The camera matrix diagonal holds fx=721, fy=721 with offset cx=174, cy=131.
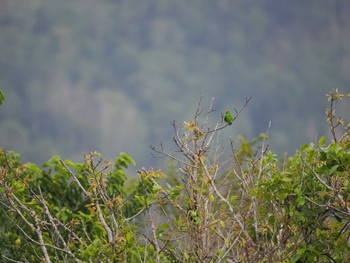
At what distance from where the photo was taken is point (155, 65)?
156m

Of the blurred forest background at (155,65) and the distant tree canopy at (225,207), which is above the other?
the blurred forest background at (155,65)

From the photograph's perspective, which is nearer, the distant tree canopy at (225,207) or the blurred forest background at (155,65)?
the distant tree canopy at (225,207)

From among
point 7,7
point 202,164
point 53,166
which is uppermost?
point 7,7

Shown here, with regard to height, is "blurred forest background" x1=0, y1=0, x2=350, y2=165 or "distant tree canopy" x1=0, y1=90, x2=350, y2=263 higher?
"blurred forest background" x1=0, y1=0, x2=350, y2=165

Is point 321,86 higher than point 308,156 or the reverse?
higher

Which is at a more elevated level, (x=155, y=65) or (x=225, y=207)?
(x=155, y=65)

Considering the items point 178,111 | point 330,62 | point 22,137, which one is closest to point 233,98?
point 178,111

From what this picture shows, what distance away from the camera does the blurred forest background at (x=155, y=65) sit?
12138 cm

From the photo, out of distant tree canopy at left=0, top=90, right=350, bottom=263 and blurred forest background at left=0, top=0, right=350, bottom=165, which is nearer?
distant tree canopy at left=0, top=90, right=350, bottom=263

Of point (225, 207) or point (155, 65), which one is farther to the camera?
point (155, 65)

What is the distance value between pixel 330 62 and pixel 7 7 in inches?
2538

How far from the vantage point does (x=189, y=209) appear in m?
5.15

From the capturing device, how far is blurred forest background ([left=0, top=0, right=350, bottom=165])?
121375 mm

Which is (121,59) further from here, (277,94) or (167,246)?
(167,246)
